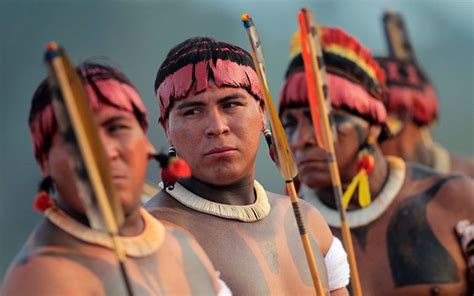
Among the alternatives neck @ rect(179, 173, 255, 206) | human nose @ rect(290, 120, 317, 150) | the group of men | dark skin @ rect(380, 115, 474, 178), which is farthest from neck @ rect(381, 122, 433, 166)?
neck @ rect(179, 173, 255, 206)

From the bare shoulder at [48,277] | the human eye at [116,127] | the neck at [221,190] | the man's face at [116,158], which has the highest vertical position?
the human eye at [116,127]

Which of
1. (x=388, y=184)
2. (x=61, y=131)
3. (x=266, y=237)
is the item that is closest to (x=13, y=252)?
(x=388, y=184)

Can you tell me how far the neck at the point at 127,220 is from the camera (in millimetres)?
3260

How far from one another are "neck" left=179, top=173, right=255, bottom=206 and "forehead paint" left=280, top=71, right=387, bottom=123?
46.7 inches

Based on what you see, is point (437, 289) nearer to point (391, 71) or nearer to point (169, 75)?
point (169, 75)

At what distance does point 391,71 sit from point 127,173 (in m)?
4.96

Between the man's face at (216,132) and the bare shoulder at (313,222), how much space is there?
0.30 metres

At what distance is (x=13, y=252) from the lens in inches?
495

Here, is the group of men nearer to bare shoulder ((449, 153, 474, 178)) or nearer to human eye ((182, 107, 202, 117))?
human eye ((182, 107, 202, 117))

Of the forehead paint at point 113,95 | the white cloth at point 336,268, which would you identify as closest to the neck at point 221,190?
the white cloth at point 336,268

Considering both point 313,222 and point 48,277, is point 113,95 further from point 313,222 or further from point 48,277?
point 313,222

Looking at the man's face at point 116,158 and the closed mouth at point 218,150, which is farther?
the closed mouth at point 218,150

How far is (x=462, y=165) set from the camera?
8.60 m

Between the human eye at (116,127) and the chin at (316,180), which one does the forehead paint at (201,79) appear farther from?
the chin at (316,180)
